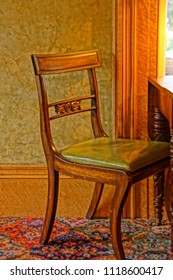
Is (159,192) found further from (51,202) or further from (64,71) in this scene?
(64,71)

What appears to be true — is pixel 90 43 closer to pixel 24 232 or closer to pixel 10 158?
pixel 10 158

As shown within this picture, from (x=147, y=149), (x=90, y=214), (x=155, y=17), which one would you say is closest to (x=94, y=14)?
(x=155, y=17)

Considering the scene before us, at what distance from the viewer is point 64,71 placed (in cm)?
286

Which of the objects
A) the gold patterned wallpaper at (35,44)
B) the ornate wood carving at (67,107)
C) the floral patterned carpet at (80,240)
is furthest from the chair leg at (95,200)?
the ornate wood carving at (67,107)

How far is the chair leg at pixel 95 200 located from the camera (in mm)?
3211

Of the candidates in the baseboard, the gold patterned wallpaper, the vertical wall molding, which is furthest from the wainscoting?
the vertical wall molding

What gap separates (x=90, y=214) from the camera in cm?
330

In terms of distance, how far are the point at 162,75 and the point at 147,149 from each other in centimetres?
57

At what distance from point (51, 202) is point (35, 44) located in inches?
35.4

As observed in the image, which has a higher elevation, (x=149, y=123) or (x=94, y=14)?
(x=94, y=14)

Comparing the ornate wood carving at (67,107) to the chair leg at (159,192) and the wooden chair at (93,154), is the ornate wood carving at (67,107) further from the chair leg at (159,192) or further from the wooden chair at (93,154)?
the chair leg at (159,192)

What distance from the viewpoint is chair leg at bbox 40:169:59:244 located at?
289cm

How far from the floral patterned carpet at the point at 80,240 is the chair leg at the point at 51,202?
6 cm

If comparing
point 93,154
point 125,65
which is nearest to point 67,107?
point 93,154
